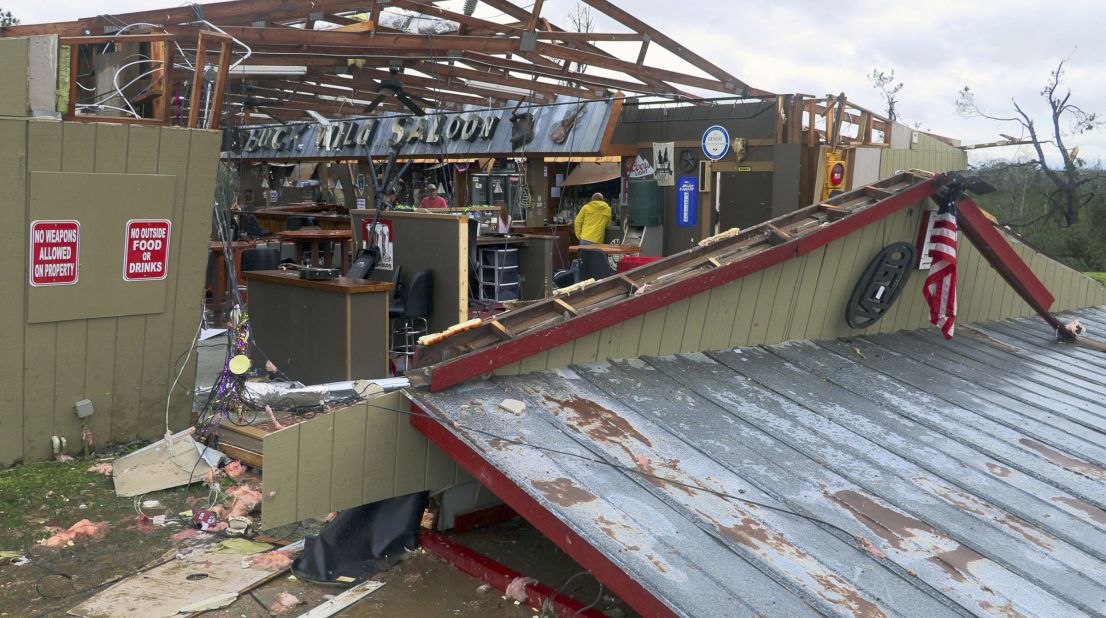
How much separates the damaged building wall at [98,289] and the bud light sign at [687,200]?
9.20m

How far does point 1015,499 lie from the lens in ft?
12.8

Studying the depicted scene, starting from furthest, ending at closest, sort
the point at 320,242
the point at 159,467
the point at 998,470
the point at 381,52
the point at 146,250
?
the point at 320,242 < the point at 381,52 < the point at 146,250 < the point at 159,467 < the point at 998,470

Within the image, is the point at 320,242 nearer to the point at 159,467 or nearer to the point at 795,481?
the point at 159,467

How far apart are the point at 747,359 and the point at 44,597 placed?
4.02 m

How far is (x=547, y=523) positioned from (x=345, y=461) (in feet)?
3.68

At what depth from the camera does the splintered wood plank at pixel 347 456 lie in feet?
12.4

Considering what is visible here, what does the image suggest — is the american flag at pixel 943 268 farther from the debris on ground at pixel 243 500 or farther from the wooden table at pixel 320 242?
the wooden table at pixel 320 242

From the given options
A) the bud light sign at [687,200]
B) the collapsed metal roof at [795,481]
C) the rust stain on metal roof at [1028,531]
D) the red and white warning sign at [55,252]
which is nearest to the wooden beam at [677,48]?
the bud light sign at [687,200]

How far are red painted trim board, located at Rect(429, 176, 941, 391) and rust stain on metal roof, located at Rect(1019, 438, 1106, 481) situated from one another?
66.0 inches

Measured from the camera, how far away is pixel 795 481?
3.65 m

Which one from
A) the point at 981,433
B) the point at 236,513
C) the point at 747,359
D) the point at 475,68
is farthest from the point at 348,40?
the point at 981,433

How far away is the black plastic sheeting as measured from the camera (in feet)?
14.9

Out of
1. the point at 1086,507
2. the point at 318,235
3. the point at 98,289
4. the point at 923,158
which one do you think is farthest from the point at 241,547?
the point at 923,158

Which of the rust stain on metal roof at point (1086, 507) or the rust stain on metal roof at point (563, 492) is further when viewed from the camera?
the rust stain on metal roof at point (1086, 507)
